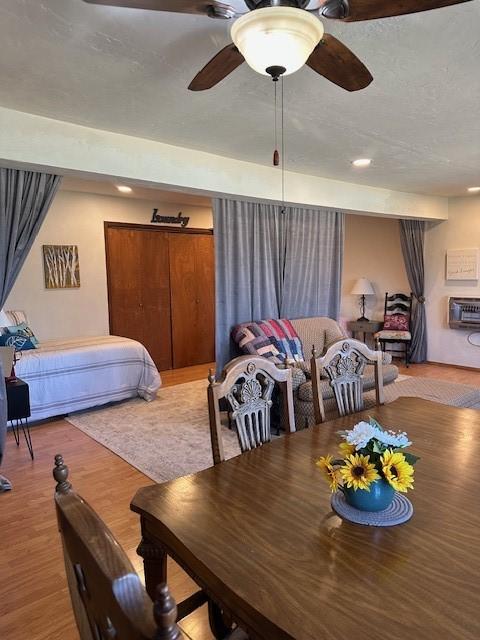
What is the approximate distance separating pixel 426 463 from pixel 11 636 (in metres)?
1.75

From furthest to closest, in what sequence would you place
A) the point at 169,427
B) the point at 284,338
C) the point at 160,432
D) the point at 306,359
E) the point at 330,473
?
1. the point at 306,359
2. the point at 284,338
3. the point at 169,427
4. the point at 160,432
5. the point at 330,473

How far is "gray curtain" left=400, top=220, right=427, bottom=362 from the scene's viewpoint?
6.49 meters

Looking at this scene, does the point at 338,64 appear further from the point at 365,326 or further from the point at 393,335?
the point at 365,326

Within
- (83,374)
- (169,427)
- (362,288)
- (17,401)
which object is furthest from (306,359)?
(362,288)

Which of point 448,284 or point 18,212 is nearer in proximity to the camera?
point 18,212

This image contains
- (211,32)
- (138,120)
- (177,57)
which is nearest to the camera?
(211,32)

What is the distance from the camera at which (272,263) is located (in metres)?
4.70

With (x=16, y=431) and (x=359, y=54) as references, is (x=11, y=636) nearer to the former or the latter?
(x=16, y=431)

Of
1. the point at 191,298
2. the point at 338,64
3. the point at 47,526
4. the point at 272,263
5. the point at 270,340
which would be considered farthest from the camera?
the point at 191,298

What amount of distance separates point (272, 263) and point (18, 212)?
2562 mm

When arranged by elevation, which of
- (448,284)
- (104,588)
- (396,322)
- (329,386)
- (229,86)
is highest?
(229,86)

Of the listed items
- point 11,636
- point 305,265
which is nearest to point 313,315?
point 305,265

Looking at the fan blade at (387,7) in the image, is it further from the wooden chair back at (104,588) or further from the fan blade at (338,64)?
the wooden chair back at (104,588)

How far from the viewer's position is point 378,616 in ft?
2.68
